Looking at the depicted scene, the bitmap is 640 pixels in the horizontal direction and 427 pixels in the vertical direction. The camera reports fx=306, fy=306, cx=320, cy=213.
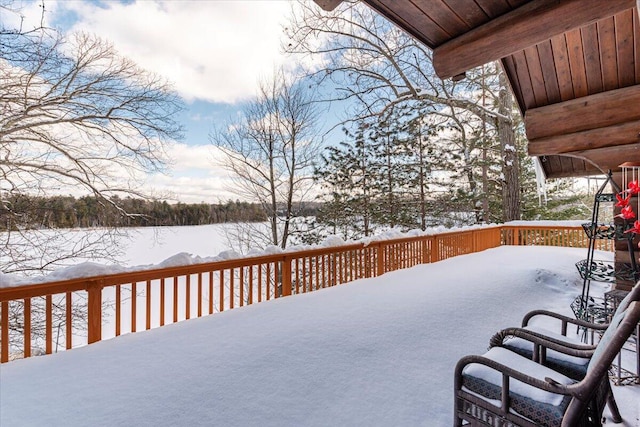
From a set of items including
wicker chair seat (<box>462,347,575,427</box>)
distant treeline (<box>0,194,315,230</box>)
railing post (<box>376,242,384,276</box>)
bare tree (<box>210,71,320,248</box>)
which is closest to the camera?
wicker chair seat (<box>462,347,575,427</box>)

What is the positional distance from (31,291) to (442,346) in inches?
137

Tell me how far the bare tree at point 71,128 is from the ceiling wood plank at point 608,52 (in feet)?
25.4

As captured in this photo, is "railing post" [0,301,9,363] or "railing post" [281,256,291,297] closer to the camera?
"railing post" [0,301,9,363]

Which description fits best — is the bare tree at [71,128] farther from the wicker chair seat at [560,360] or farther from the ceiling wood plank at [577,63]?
the wicker chair seat at [560,360]

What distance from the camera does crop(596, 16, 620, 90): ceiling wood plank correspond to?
2.64 meters

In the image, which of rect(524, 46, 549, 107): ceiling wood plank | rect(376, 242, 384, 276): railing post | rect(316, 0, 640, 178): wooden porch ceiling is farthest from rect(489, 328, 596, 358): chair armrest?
rect(376, 242, 384, 276): railing post

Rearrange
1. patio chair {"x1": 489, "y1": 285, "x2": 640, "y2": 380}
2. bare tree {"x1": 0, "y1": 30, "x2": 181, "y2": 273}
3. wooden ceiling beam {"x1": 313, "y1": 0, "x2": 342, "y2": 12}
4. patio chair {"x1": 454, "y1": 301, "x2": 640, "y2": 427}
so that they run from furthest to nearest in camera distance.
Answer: bare tree {"x1": 0, "y1": 30, "x2": 181, "y2": 273}, patio chair {"x1": 489, "y1": 285, "x2": 640, "y2": 380}, wooden ceiling beam {"x1": 313, "y1": 0, "x2": 342, "y2": 12}, patio chair {"x1": 454, "y1": 301, "x2": 640, "y2": 427}

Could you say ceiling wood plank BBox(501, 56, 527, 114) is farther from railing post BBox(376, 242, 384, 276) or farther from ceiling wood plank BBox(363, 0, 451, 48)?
railing post BBox(376, 242, 384, 276)

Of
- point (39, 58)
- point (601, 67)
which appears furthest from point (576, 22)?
point (39, 58)

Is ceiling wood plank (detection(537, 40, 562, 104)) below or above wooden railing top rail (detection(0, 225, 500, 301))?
above

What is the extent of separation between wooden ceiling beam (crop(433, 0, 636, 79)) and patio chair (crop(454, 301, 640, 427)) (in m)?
A: 1.60

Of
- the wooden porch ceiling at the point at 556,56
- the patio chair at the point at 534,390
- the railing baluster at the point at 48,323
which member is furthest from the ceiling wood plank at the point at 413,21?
the railing baluster at the point at 48,323

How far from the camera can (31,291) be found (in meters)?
2.53

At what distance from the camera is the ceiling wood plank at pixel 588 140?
10.0 ft
